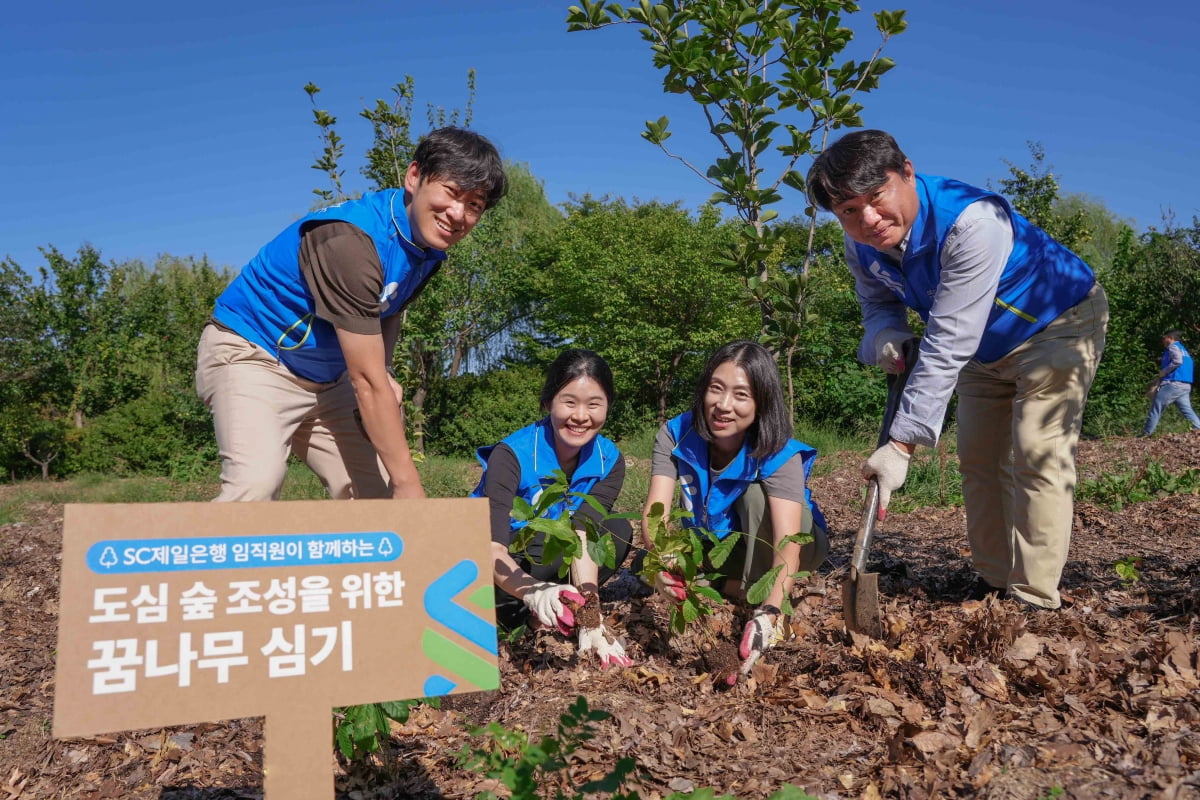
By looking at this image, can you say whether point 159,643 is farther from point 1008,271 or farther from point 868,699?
point 1008,271

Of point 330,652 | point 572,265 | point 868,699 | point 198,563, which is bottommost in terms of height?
point 868,699

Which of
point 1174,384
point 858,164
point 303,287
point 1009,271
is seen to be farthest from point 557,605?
point 1174,384

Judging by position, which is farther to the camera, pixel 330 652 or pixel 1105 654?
pixel 1105 654

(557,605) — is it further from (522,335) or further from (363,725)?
(522,335)

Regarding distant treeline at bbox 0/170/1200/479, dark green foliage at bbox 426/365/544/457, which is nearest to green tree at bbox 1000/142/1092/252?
distant treeline at bbox 0/170/1200/479

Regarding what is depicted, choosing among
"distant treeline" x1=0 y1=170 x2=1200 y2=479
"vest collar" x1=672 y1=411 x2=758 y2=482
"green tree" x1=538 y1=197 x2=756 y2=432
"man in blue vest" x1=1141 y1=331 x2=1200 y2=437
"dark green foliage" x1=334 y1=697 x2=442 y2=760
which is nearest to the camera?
"dark green foliage" x1=334 y1=697 x2=442 y2=760

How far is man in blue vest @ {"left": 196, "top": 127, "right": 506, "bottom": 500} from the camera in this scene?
233 cm

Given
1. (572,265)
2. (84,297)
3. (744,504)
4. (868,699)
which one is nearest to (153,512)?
(868,699)

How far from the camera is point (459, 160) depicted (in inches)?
94.5

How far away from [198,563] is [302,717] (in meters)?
0.33

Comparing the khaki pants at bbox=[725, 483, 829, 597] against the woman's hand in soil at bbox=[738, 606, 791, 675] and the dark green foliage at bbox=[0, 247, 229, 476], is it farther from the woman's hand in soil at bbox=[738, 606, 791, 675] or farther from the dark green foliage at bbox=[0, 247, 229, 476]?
the dark green foliage at bbox=[0, 247, 229, 476]

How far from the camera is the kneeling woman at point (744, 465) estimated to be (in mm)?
2879

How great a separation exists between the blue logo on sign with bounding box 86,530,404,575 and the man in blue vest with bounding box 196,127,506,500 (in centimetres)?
73

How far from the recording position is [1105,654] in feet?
7.63
